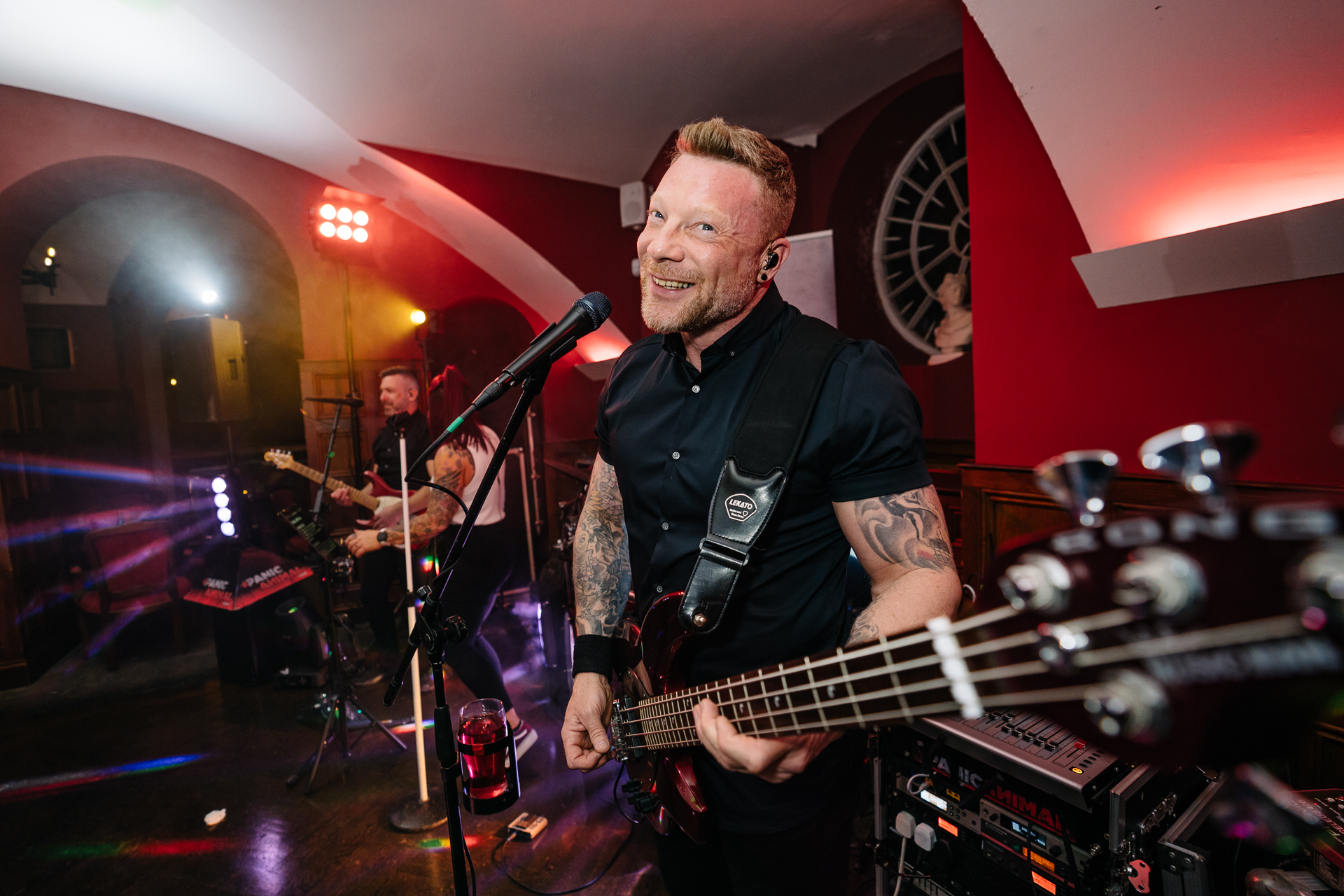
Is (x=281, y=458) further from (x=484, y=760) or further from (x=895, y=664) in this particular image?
(x=895, y=664)

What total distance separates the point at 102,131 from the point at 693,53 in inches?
175

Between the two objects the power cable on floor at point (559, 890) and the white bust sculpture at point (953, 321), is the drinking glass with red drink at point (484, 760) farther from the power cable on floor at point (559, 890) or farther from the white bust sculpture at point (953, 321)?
the white bust sculpture at point (953, 321)

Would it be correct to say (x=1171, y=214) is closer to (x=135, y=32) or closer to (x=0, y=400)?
(x=135, y=32)

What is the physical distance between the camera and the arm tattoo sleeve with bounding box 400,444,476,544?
9.53 ft

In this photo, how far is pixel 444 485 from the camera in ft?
9.57

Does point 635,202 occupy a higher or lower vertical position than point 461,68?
lower

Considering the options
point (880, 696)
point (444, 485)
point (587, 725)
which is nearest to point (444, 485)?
point (444, 485)

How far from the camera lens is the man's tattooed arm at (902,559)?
3.48ft

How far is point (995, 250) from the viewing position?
2650 millimetres

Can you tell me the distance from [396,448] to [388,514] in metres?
0.49

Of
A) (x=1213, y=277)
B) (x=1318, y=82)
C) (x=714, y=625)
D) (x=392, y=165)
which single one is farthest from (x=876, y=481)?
(x=392, y=165)

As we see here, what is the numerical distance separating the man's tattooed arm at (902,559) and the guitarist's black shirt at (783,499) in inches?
1.3

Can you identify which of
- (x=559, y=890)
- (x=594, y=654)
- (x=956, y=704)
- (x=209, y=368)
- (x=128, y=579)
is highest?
(x=209, y=368)

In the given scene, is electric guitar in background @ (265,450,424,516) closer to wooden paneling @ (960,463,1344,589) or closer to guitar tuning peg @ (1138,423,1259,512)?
wooden paneling @ (960,463,1344,589)
